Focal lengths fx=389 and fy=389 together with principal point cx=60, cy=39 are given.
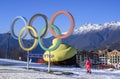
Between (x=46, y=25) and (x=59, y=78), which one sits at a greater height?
(x=46, y=25)

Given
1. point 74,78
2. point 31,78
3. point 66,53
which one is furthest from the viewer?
point 66,53

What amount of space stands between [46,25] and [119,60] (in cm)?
12950

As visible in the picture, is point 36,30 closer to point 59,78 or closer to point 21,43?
point 21,43

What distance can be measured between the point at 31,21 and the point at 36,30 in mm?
1326

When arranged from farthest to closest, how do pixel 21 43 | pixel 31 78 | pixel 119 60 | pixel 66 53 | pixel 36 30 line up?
pixel 119 60 → pixel 66 53 → pixel 21 43 → pixel 36 30 → pixel 31 78

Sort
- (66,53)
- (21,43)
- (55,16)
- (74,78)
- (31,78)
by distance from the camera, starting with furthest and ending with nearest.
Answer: (66,53)
(21,43)
(55,16)
(74,78)
(31,78)

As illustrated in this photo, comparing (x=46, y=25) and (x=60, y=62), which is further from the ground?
(x=46, y=25)

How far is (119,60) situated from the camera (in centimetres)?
16600

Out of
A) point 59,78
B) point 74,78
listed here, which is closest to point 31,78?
point 59,78

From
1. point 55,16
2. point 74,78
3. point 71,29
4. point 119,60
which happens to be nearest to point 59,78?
point 74,78

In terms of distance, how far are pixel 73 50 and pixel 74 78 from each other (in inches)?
834

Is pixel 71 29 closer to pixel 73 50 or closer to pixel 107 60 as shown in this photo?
pixel 73 50

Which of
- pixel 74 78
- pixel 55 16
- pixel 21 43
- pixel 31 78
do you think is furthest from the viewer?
pixel 21 43

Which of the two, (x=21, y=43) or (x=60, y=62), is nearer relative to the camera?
(x=21, y=43)
